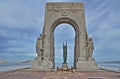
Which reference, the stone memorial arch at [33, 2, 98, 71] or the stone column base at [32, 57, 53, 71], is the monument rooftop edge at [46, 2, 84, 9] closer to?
the stone memorial arch at [33, 2, 98, 71]

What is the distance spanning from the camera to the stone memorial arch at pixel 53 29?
25078 mm

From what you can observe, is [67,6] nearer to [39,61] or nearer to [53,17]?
[53,17]

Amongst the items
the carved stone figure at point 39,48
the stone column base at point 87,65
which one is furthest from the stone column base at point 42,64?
the stone column base at point 87,65

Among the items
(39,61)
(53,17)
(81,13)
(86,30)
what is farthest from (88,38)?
(39,61)

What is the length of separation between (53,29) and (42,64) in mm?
4842

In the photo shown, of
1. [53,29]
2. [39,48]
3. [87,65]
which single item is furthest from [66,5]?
[87,65]

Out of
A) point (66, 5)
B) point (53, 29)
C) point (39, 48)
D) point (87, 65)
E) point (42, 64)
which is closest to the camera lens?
point (87, 65)

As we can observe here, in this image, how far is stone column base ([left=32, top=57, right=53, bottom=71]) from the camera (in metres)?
24.6

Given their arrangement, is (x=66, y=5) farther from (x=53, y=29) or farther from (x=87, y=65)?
(x=87, y=65)

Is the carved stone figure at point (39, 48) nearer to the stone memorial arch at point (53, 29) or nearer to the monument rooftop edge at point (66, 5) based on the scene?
the stone memorial arch at point (53, 29)

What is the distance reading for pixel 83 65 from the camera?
2430 centimetres

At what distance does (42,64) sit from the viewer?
2461 centimetres

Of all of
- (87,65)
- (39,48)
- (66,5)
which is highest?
(66,5)

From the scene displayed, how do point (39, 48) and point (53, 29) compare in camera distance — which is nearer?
point (39, 48)
